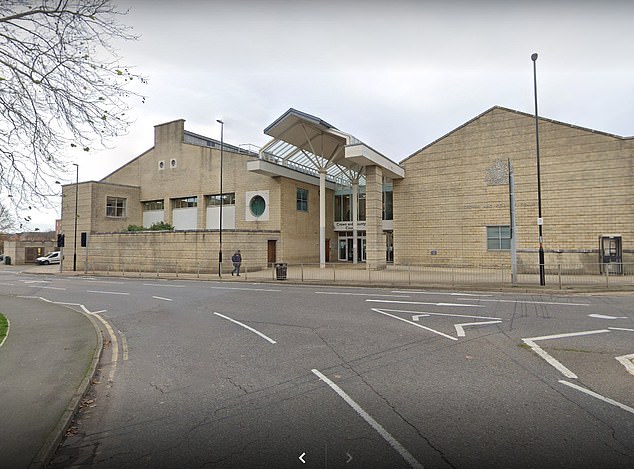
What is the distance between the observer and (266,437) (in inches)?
158

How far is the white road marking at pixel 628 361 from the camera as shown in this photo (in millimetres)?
6030

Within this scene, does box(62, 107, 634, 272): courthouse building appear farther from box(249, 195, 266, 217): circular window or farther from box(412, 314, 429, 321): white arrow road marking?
box(412, 314, 429, 321): white arrow road marking

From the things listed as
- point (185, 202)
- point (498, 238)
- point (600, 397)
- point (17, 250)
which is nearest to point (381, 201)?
point (498, 238)

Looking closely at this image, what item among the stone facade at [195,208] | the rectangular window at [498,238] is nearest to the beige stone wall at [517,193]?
the rectangular window at [498,238]

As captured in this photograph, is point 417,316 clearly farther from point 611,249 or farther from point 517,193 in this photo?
point 517,193

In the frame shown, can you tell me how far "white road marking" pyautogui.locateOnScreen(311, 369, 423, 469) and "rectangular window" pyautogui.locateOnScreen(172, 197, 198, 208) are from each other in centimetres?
3765

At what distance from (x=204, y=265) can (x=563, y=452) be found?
27946 millimetres

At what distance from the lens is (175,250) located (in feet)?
102

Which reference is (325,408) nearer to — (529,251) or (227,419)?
(227,419)

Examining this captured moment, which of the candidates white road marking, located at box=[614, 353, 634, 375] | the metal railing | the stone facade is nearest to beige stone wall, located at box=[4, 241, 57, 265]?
the stone facade

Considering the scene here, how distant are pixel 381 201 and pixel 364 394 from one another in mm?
25567

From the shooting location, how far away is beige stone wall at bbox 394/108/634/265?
2472cm

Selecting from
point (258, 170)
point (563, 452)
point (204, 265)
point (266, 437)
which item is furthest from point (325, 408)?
point (258, 170)

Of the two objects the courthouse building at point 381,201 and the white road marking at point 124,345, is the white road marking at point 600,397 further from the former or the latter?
the courthouse building at point 381,201
